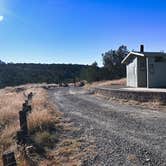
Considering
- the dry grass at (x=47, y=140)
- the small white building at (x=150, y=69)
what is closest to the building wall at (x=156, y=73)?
the small white building at (x=150, y=69)

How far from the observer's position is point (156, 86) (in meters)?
23.5

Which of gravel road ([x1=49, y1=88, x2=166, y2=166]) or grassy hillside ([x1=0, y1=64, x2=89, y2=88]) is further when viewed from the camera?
grassy hillside ([x1=0, y1=64, x2=89, y2=88])

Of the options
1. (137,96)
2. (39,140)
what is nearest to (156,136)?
(39,140)

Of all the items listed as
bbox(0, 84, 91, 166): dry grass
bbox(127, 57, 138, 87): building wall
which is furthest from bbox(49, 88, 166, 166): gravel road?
bbox(127, 57, 138, 87): building wall

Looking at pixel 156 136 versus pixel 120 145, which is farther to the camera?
pixel 156 136

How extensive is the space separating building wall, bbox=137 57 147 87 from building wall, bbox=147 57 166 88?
1.78m

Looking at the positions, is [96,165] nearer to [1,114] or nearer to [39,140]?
[39,140]

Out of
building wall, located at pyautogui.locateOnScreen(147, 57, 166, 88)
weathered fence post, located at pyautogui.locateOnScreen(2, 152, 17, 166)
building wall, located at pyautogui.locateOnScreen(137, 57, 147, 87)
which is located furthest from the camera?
building wall, located at pyautogui.locateOnScreen(137, 57, 147, 87)

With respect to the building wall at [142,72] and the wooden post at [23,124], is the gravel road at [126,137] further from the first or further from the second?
the building wall at [142,72]

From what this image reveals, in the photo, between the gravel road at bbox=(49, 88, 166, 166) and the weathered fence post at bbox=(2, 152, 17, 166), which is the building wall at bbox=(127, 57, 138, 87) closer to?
the gravel road at bbox=(49, 88, 166, 166)

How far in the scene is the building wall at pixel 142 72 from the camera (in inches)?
993

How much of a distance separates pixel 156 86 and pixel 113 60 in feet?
102

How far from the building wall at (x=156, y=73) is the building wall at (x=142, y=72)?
5.85 ft

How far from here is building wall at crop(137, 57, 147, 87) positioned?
25234 millimetres
